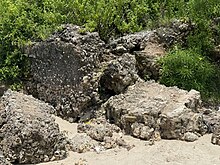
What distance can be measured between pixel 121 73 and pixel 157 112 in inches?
57.0

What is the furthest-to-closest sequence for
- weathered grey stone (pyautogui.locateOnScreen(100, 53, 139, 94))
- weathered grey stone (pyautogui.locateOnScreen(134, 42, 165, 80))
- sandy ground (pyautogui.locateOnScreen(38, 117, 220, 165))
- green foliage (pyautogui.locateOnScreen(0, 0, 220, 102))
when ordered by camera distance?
weathered grey stone (pyautogui.locateOnScreen(134, 42, 165, 80))
green foliage (pyautogui.locateOnScreen(0, 0, 220, 102))
weathered grey stone (pyautogui.locateOnScreen(100, 53, 139, 94))
sandy ground (pyautogui.locateOnScreen(38, 117, 220, 165))

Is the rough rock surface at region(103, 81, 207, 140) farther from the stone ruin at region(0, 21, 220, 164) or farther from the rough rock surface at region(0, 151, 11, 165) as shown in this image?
the rough rock surface at region(0, 151, 11, 165)

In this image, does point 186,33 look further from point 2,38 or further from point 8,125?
point 8,125

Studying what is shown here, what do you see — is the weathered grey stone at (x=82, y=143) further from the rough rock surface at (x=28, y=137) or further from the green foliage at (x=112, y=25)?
the green foliage at (x=112, y=25)

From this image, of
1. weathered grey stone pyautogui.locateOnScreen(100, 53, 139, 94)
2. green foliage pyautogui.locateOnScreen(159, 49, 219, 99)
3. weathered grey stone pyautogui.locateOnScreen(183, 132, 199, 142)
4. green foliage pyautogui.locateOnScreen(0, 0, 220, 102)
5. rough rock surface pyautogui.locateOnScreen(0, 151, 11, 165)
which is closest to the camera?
rough rock surface pyautogui.locateOnScreen(0, 151, 11, 165)

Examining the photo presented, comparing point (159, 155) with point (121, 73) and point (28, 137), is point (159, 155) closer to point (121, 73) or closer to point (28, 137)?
point (28, 137)

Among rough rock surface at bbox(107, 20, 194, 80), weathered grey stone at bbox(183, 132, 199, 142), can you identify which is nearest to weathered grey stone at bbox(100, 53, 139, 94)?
rough rock surface at bbox(107, 20, 194, 80)

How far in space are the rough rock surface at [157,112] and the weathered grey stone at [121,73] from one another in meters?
0.35

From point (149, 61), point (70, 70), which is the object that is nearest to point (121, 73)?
point (149, 61)

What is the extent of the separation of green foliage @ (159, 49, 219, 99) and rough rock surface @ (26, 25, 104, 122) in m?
1.39

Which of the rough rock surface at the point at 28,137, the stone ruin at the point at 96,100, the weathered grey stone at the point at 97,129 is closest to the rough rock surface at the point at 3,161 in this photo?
the stone ruin at the point at 96,100

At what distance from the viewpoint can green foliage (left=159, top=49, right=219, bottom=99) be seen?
31.0ft

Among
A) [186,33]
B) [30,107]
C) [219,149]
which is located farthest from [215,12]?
[30,107]

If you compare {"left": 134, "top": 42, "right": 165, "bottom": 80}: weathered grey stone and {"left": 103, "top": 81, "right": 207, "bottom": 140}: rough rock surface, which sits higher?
{"left": 134, "top": 42, "right": 165, "bottom": 80}: weathered grey stone
